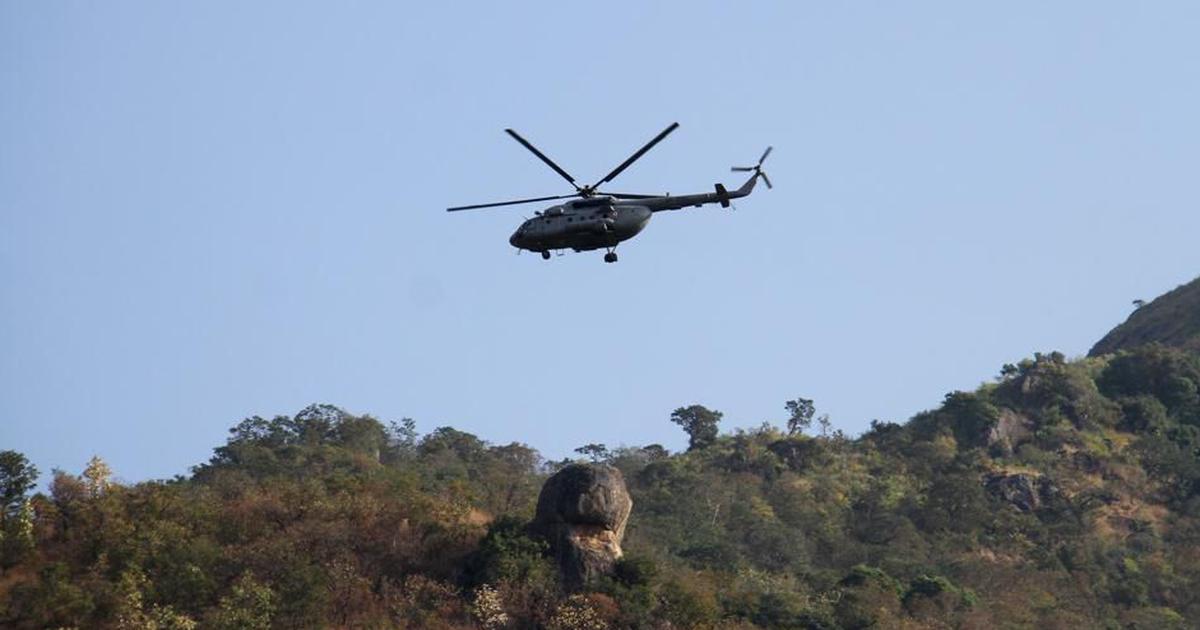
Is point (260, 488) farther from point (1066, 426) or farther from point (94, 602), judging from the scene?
point (1066, 426)

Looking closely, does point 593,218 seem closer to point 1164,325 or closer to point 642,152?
point 642,152

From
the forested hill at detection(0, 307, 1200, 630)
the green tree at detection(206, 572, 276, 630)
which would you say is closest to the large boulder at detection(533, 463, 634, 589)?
the forested hill at detection(0, 307, 1200, 630)

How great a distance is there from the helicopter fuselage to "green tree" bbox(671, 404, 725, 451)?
64996 millimetres

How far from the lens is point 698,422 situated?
110375 mm

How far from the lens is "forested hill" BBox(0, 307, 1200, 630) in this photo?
51.2 metres

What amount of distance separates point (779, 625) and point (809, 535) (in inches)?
1219

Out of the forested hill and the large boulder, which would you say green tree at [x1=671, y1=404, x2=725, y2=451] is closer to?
the forested hill

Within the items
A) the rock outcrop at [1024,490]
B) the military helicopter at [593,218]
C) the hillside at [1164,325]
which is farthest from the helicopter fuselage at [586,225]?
the hillside at [1164,325]

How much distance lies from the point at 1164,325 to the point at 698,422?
42.1 metres

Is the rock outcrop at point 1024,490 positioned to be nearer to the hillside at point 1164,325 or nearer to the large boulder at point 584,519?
the hillside at point 1164,325

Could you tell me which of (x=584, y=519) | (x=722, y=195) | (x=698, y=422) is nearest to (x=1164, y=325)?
(x=698, y=422)

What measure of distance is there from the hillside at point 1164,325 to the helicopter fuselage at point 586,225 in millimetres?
87496

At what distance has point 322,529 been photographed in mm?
54031

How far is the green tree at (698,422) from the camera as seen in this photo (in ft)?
359
